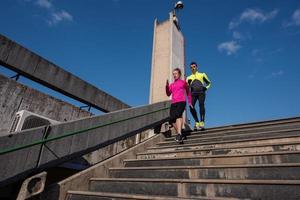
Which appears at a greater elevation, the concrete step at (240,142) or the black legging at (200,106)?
the black legging at (200,106)

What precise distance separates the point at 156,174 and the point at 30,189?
165 cm

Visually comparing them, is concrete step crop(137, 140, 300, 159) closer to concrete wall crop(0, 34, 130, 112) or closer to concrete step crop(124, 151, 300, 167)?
concrete step crop(124, 151, 300, 167)

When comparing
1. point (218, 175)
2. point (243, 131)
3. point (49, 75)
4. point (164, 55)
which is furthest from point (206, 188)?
point (164, 55)

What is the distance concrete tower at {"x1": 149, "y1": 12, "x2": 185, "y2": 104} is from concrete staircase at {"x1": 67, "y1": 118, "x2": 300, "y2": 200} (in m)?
4.92

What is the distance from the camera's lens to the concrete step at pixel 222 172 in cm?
239

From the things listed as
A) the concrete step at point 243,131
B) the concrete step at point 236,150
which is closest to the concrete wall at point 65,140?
the concrete step at point 236,150

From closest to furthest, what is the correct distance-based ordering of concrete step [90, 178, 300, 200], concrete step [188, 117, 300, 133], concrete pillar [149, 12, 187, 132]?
concrete step [90, 178, 300, 200] < concrete step [188, 117, 300, 133] < concrete pillar [149, 12, 187, 132]

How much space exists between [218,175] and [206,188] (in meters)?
0.38

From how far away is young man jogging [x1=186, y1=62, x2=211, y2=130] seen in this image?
574 centimetres

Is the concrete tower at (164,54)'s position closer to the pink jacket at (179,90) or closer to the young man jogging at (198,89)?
the young man jogging at (198,89)

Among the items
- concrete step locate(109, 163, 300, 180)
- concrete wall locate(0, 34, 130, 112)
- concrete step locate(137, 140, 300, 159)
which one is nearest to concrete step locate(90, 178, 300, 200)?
concrete step locate(109, 163, 300, 180)

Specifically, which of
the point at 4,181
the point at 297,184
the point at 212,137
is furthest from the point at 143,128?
the point at 297,184

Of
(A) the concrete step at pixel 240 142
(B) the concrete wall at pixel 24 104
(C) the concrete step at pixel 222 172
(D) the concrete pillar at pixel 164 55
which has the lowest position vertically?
(C) the concrete step at pixel 222 172

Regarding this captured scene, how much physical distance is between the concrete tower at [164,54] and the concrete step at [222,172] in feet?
17.2
